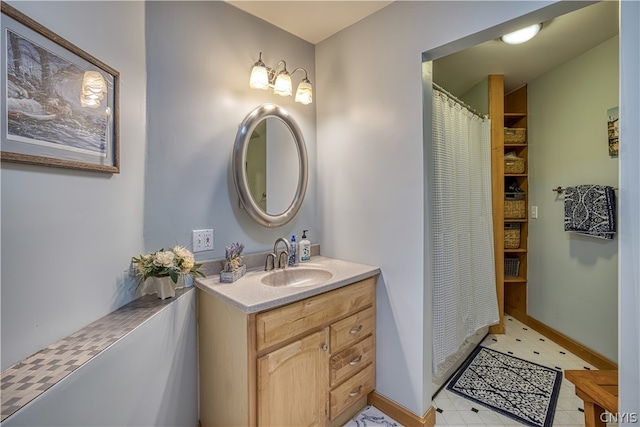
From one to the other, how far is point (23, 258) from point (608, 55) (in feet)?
11.1

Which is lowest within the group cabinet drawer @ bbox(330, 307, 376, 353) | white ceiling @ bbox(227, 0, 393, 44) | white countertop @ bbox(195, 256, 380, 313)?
cabinet drawer @ bbox(330, 307, 376, 353)

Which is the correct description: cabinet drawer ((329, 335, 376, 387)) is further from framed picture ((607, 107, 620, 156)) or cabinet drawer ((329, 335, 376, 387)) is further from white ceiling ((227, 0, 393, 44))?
framed picture ((607, 107, 620, 156))

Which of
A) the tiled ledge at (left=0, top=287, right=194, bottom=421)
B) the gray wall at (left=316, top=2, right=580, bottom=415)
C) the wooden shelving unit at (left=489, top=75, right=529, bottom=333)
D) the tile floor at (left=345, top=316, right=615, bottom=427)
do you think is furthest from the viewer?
the wooden shelving unit at (left=489, top=75, right=529, bottom=333)

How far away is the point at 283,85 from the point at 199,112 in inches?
20.9

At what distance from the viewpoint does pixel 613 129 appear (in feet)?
6.31

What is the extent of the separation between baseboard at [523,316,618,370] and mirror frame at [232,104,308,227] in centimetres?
248

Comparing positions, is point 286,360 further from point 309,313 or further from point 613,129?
point 613,129

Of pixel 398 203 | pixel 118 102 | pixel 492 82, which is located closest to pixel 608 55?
pixel 492 82

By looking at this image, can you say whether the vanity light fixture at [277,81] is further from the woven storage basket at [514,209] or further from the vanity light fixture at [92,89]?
the woven storage basket at [514,209]

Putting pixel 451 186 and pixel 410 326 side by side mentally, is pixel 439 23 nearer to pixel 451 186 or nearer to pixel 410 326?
pixel 451 186

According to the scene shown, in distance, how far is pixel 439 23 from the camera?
1.37 meters

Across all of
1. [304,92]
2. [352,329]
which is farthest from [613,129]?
[352,329]

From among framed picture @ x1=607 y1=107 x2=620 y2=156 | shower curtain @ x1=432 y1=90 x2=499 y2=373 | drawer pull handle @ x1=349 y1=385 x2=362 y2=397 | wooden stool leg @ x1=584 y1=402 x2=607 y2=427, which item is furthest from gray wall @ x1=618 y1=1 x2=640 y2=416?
framed picture @ x1=607 y1=107 x2=620 y2=156

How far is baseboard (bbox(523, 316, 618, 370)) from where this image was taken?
1967 millimetres
